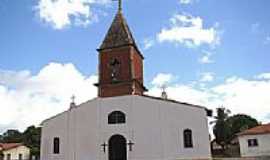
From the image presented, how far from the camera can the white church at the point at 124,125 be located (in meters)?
23.3

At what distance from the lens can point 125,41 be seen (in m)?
28.9

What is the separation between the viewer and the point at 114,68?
28.2 meters

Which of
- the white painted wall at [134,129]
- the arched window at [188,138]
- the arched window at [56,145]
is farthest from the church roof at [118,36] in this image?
the arched window at [188,138]

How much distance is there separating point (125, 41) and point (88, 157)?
34.3 feet

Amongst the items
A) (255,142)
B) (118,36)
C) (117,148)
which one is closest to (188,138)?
(117,148)

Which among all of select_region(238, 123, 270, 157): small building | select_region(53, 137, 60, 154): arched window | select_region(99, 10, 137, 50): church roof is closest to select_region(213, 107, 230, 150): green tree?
select_region(238, 123, 270, 157): small building

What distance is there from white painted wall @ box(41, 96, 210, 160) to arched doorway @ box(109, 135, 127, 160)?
0.43 metres

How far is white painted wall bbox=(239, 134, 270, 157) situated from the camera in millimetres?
31516

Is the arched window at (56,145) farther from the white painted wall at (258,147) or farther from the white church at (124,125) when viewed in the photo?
the white painted wall at (258,147)

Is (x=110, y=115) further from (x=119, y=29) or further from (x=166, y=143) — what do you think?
(x=119, y=29)

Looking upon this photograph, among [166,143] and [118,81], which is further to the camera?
[118,81]

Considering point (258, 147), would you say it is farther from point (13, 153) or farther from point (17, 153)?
point (13, 153)

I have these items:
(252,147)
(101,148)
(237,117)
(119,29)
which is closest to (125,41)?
(119,29)

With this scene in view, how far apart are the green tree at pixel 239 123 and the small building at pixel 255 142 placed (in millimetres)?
9056
